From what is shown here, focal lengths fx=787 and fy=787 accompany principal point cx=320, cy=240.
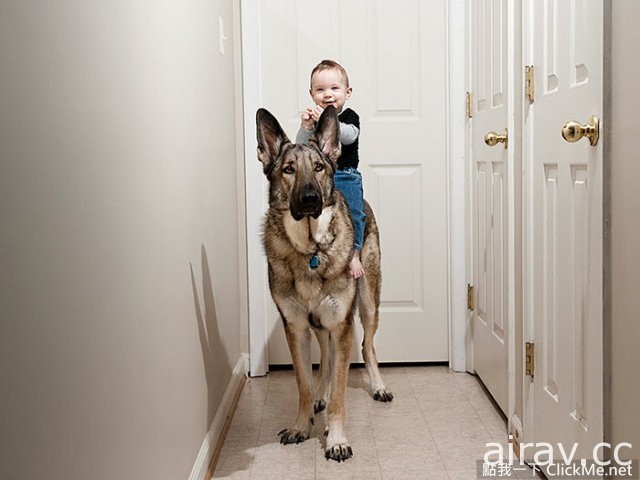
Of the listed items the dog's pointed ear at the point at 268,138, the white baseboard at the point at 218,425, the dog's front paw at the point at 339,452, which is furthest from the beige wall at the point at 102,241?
the dog's front paw at the point at 339,452

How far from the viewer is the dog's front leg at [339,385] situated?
2721 millimetres

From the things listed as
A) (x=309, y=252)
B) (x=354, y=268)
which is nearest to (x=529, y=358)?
(x=354, y=268)

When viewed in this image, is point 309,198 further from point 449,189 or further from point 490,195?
point 449,189

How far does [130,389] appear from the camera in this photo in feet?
5.42

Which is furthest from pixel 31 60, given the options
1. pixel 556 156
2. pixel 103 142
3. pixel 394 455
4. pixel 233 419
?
pixel 233 419

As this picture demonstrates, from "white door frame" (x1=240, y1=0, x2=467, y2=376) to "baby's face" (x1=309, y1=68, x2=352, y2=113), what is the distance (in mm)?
907

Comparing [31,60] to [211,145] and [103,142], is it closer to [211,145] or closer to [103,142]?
[103,142]

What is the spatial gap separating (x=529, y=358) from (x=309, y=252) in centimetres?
80

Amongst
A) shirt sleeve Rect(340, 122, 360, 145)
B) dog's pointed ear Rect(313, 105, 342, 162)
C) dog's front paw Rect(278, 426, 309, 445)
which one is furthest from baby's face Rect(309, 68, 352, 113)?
dog's front paw Rect(278, 426, 309, 445)

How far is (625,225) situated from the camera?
1.74 m

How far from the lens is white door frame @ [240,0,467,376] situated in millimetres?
3688

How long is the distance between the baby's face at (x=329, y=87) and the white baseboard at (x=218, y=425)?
1217 millimetres

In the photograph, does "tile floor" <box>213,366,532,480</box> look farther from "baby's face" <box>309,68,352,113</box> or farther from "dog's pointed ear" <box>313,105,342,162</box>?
"baby's face" <box>309,68,352,113</box>

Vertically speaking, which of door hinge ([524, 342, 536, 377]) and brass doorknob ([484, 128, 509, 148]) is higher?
brass doorknob ([484, 128, 509, 148])
